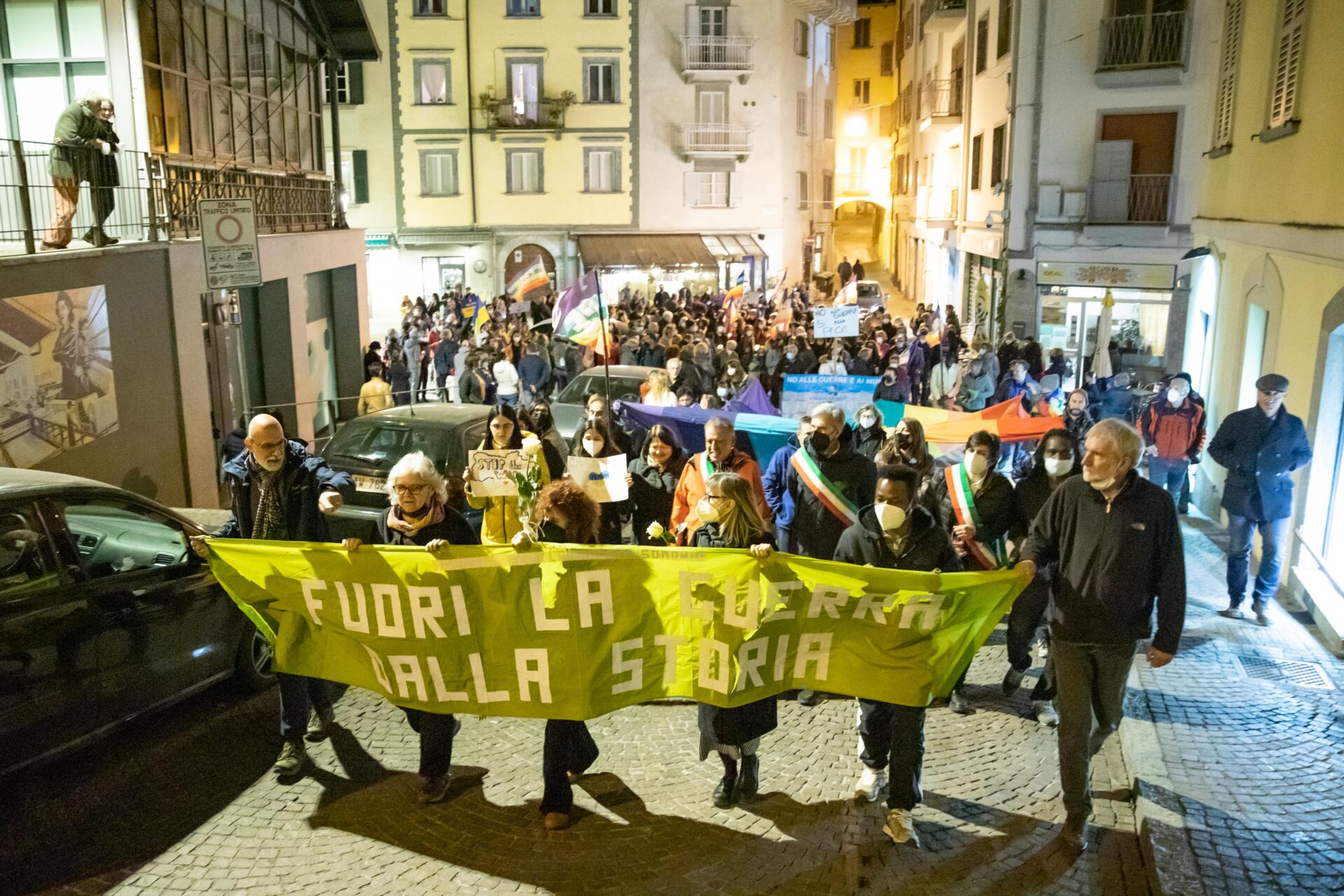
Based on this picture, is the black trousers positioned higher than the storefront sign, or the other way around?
the storefront sign

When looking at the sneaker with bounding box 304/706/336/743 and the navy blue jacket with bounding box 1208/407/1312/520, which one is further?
the navy blue jacket with bounding box 1208/407/1312/520

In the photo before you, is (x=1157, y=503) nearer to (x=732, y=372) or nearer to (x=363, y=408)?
(x=732, y=372)

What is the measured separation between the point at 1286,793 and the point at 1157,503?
2063mm

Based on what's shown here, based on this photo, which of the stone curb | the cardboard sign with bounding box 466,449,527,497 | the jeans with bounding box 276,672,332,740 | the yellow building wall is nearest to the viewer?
the stone curb

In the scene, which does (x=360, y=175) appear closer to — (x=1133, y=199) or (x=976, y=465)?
(x=1133, y=199)

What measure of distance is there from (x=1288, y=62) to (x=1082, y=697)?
8.40 meters

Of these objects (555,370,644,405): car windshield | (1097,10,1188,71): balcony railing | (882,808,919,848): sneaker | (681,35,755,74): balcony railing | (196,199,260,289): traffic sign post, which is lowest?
(882,808,919,848): sneaker

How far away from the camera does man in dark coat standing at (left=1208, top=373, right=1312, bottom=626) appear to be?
8602 millimetres

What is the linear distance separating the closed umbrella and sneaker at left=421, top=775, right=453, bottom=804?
12.6 meters

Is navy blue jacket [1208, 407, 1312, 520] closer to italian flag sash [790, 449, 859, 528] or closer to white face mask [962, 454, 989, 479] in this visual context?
white face mask [962, 454, 989, 479]

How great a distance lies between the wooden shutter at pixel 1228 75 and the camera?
45.4ft

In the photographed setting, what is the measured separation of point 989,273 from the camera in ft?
89.1

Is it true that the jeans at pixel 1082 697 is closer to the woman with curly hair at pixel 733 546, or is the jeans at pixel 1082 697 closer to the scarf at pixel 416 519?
the woman with curly hair at pixel 733 546

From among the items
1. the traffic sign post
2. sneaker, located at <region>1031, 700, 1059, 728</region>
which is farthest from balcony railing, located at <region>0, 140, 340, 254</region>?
sneaker, located at <region>1031, 700, 1059, 728</region>
